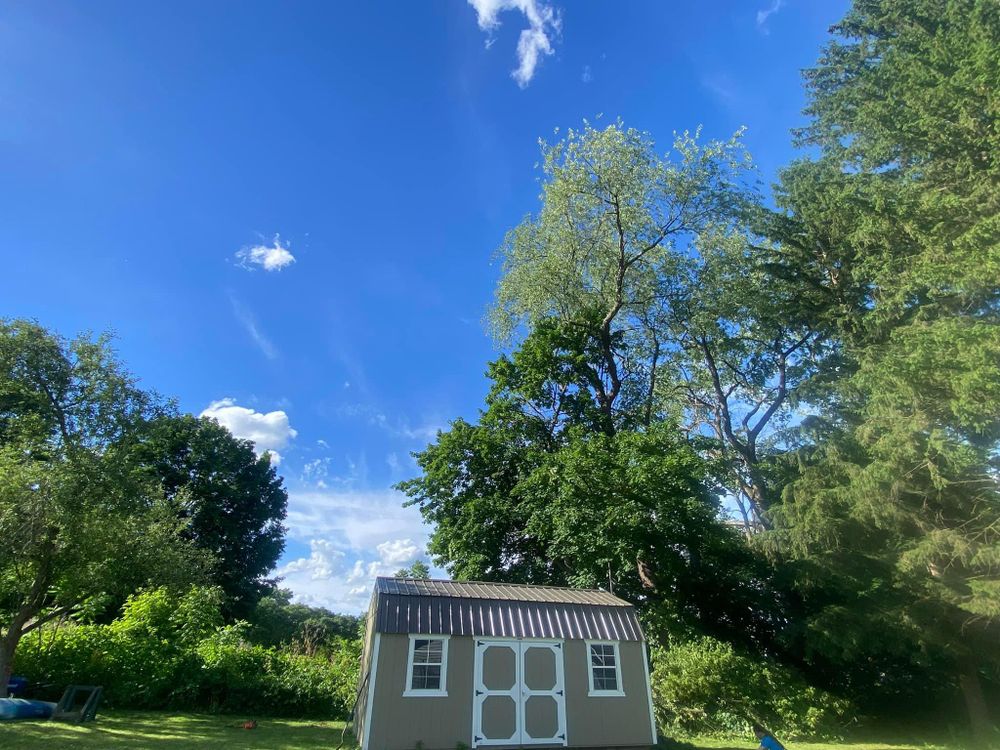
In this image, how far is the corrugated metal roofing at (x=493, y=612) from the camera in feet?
34.1

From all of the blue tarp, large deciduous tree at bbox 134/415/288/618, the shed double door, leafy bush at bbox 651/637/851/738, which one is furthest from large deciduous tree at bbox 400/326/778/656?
large deciduous tree at bbox 134/415/288/618

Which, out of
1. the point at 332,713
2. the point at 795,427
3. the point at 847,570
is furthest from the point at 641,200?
the point at 332,713

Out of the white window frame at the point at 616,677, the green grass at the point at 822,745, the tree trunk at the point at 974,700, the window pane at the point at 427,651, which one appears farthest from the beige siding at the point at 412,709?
the tree trunk at the point at 974,700

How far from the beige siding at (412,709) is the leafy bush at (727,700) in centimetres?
589

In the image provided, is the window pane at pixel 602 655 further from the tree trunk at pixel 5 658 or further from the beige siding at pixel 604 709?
the tree trunk at pixel 5 658

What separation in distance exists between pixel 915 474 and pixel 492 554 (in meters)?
12.5

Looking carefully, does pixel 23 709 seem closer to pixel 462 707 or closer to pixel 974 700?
pixel 462 707

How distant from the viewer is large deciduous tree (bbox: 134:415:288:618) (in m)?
27.2

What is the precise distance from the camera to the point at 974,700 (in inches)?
567

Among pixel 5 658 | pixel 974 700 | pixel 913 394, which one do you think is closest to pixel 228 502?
pixel 5 658

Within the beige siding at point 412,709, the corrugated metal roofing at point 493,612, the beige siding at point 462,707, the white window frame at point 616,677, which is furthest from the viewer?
the white window frame at point 616,677

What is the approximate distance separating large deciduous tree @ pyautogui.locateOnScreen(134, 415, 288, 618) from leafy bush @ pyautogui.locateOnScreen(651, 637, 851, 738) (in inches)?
856

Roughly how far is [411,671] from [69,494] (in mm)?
8379

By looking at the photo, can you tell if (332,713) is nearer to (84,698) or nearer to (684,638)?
(84,698)
